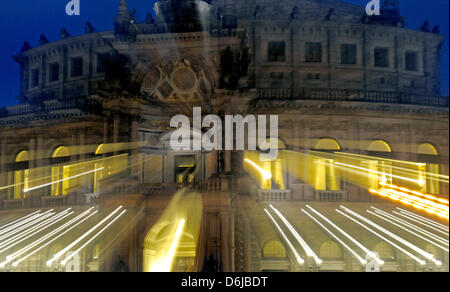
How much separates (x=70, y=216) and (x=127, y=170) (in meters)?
4.95

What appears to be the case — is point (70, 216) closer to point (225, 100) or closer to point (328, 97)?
point (225, 100)

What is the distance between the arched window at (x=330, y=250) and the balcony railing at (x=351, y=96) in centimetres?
747

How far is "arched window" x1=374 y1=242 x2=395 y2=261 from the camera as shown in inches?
316

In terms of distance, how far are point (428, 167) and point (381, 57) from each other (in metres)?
7.95

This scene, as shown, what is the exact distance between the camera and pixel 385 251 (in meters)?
8.20

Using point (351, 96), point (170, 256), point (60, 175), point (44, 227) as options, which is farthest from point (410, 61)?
point (60, 175)

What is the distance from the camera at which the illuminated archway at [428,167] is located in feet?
37.2

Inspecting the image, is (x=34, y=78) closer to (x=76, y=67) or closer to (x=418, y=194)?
(x=76, y=67)

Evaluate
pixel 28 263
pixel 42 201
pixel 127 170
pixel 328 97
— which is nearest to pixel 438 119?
pixel 328 97

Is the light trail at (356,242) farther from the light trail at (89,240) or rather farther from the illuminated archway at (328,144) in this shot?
the light trail at (89,240)

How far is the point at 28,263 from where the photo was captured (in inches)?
302

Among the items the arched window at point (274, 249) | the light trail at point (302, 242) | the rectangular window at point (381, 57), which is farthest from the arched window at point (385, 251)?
the rectangular window at point (381, 57)

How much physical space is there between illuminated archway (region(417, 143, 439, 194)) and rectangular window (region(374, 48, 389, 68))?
605 cm
